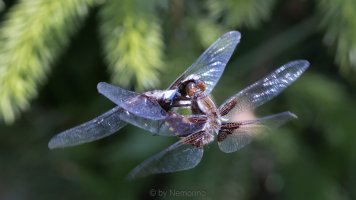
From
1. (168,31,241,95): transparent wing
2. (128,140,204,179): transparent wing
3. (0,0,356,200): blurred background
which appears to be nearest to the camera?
(128,140,204,179): transparent wing

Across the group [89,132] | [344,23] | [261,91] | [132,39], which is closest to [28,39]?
[132,39]

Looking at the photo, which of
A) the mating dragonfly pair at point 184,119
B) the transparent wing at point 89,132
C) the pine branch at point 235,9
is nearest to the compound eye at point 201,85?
the mating dragonfly pair at point 184,119

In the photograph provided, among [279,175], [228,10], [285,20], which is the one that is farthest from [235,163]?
[285,20]

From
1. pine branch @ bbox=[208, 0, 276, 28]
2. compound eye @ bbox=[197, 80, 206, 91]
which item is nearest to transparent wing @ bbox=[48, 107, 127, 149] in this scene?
compound eye @ bbox=[197, 80, 206, 91]

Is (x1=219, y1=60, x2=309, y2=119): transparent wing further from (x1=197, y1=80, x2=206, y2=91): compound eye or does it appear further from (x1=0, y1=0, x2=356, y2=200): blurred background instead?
(x1=0, y1=0, x2=356, y2=200): blurred background

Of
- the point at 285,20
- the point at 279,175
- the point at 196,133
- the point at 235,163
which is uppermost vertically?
the point at 196,133

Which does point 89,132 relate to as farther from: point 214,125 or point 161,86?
point 161,86

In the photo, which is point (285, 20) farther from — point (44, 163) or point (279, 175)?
point (44, 163)
